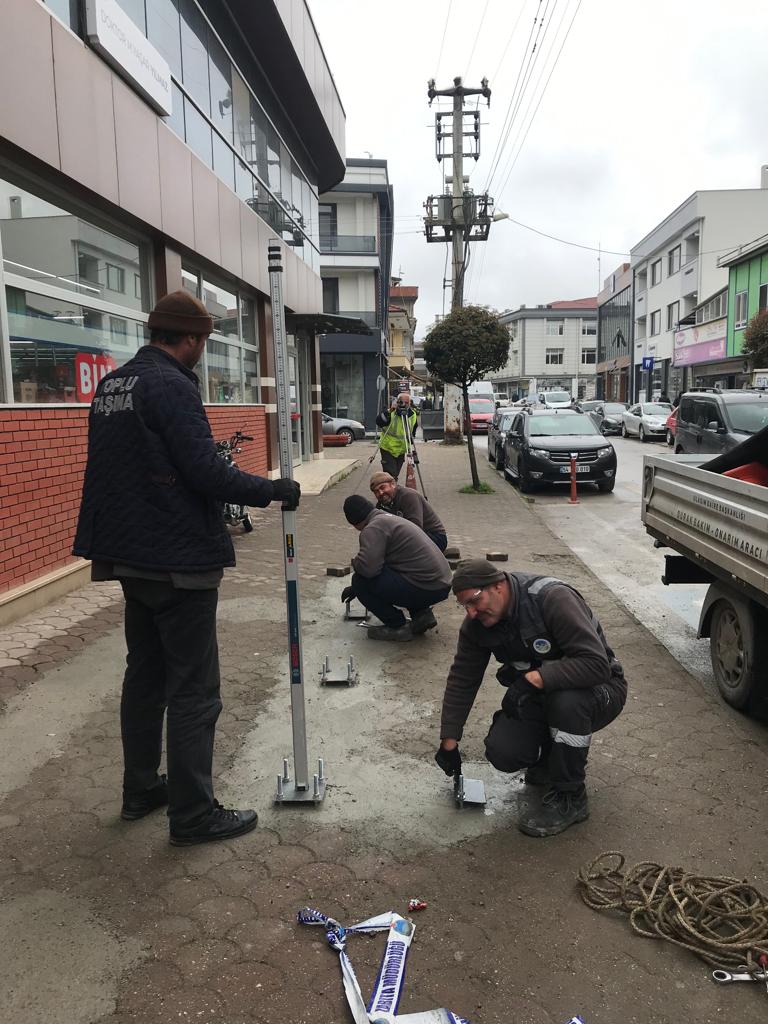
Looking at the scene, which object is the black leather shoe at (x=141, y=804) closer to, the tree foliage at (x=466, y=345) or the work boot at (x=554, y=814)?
the work boot at (x=554, y=814)

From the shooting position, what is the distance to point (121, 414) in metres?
2.84

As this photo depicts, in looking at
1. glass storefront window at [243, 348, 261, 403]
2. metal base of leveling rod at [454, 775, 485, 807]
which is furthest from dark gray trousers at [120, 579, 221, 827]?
glass storefront window at [243, 348, 261, 403]

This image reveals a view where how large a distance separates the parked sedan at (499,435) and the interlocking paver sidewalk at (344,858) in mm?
13712

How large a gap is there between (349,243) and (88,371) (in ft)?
103

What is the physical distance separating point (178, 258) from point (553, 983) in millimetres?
9185

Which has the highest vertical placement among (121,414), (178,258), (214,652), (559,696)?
(178,258)

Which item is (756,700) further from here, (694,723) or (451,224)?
(451,224)

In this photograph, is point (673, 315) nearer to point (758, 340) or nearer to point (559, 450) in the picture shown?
point (758, 340)

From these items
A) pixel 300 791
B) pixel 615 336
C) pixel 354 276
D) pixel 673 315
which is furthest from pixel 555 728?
pixel 615 336

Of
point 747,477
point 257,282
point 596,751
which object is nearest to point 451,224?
point 257,282

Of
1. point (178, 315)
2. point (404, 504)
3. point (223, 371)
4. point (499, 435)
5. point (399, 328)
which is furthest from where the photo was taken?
point (399, 328)

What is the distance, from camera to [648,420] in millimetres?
27844

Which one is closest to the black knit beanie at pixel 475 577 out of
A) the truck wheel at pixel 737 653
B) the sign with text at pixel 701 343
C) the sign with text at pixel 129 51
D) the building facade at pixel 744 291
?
the truck wheel at pixel 737 653

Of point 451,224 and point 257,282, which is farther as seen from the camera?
point 451,224
